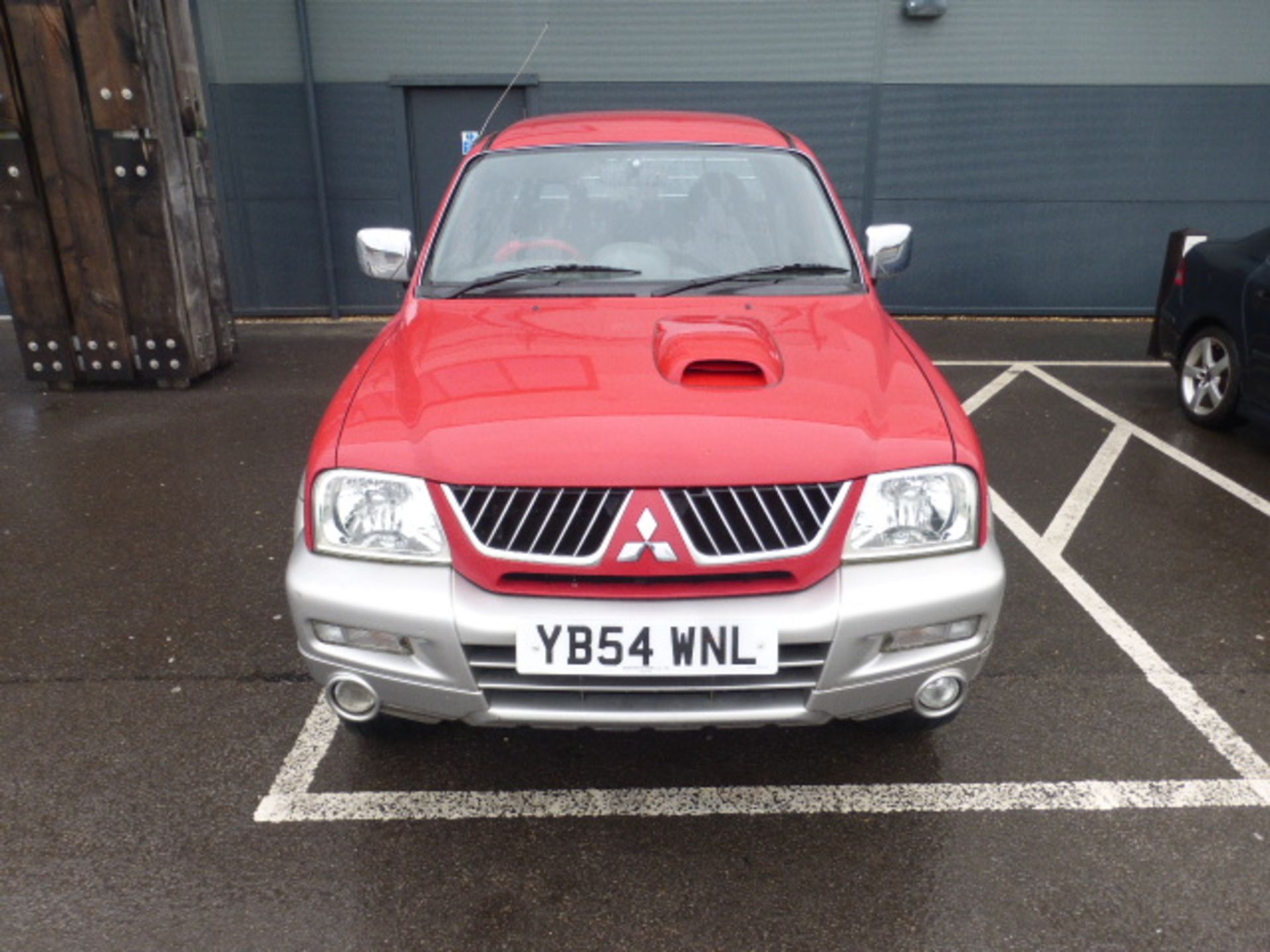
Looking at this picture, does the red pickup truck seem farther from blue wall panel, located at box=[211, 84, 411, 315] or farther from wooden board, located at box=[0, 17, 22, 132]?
blue wall panel, located at box=[211, 84, 411, 315]

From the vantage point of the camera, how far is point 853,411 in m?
2.42

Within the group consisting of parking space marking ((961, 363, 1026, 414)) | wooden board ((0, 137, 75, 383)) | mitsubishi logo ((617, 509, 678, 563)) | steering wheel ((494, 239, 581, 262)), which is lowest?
parking space marking ((961, 363, 1026, 414))

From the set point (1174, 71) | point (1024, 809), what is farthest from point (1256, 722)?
point (1174, 71)

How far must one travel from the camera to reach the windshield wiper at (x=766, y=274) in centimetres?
316

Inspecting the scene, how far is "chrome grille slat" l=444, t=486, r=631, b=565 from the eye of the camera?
2225 mm

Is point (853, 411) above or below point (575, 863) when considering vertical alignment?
above

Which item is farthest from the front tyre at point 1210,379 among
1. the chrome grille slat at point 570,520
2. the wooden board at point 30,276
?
the wooden board at point 30,276

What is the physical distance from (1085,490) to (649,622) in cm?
387

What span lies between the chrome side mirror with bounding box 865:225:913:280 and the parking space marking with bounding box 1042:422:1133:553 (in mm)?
1614

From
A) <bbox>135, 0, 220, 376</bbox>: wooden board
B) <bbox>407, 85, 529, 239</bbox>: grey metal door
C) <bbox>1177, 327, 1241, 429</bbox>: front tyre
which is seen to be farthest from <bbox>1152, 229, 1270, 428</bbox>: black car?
<bbox>135, 0, 220, 376</bbox>: wooden board

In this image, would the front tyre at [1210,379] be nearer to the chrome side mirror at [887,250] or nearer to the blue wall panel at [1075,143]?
the chrome side mirror at [887,250]

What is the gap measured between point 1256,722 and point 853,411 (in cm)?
190

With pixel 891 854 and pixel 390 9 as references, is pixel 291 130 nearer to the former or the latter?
pixel 390 9

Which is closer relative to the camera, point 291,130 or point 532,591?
point 532,591
